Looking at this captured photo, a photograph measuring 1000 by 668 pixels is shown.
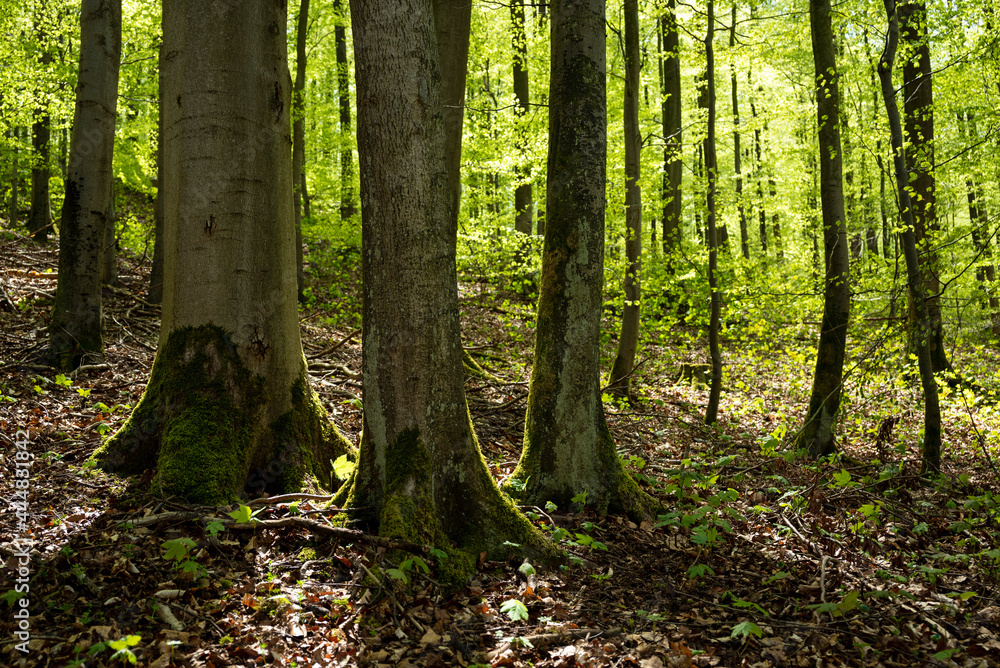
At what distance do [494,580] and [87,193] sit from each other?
594 centimetres

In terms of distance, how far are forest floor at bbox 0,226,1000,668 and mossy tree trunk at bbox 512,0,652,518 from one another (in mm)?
278

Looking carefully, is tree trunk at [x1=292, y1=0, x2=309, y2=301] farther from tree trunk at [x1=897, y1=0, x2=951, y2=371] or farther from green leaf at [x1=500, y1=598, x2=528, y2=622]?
tree trunk at [x1=897, y1=0, x2=951, y2=371]

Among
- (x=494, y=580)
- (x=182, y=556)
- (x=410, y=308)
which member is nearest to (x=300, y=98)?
(x=410, y=308)

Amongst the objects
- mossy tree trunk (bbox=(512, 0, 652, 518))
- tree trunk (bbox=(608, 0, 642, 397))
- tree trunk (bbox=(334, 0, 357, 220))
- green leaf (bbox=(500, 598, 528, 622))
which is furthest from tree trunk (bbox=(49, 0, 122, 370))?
tree trunk (bbox=(334, 0, 357, 220))

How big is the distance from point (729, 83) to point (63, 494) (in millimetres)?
24149

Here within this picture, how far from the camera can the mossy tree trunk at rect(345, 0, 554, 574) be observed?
3.54 m

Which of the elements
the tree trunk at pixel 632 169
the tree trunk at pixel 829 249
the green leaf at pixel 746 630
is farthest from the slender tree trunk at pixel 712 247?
the green leaf at pixel 746 630

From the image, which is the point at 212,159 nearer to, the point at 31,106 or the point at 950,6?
the point at 950,6

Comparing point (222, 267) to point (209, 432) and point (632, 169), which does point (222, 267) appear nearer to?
point (209, 432)

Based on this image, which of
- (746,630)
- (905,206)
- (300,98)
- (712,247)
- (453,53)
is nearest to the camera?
(746,630)

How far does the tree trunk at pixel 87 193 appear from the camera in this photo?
20.5ft

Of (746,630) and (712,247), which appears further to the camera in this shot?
(712,247)

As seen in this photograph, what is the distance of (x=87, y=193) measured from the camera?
638cm

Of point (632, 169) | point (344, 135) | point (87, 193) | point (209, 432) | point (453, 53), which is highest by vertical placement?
point (344, 135)
